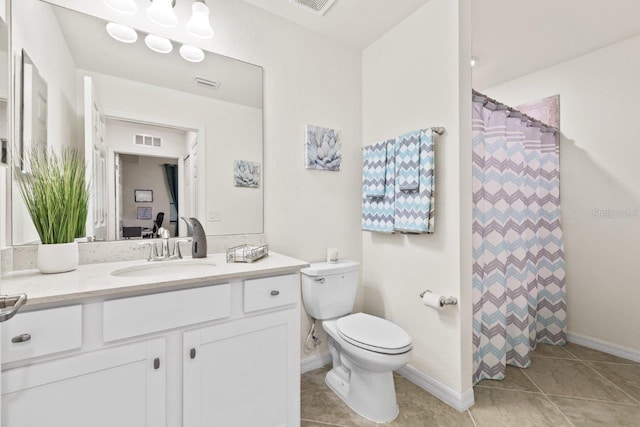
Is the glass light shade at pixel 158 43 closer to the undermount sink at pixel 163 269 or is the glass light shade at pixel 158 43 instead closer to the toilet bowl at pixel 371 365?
the undermount sink at pixel 163 269

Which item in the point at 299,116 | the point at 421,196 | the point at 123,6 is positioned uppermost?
the point at 123,6

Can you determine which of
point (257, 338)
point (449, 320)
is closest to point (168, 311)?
point (257, 338)

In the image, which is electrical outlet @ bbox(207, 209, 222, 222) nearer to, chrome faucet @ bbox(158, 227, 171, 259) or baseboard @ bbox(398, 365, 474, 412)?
chrome faucet @ bbox(158, 227, 171, 259)

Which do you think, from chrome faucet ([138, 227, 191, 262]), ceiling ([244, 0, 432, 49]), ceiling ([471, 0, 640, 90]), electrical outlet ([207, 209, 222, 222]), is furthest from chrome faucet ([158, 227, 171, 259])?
ceiling ([471, 0, 640, 90])

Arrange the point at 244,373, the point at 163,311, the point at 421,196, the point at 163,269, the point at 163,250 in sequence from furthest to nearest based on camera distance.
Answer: the point at 421,196 → the point at 163,250 → the point at 163,269 → the point at 244,373 → the point at 163,311

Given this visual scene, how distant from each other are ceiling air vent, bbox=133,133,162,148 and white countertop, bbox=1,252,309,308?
0.63 metres

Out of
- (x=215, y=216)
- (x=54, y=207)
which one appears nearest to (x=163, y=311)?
(x=54, y=207)

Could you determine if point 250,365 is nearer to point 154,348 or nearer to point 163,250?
point 154,348

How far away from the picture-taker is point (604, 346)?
2.34 metres

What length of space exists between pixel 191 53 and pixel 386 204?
60.2 inches

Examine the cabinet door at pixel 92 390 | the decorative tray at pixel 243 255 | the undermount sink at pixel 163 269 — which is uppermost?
the decorative tray at pixel 243 255

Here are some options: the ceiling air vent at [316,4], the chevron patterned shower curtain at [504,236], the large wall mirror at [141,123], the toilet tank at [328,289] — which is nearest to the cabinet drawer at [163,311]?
the large wall mirror at [141,123]

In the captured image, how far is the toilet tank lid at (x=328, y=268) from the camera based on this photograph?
1.85 metres

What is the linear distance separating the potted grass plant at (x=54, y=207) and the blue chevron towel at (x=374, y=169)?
5.46 feet
